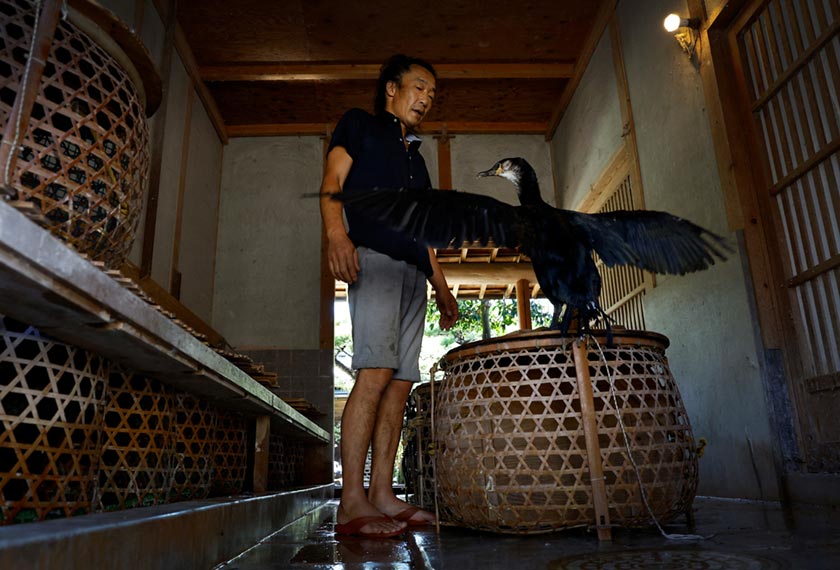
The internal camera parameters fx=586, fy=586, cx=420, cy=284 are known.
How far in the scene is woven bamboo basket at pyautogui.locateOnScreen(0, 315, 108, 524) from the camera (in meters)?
0.93

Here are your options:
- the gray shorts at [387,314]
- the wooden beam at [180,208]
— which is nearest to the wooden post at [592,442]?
the gray shorts at [387,314]

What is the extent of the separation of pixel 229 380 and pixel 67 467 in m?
0.58

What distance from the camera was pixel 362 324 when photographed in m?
1.91

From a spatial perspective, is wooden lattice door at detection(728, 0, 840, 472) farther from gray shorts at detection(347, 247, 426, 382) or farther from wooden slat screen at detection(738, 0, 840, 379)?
gray shorts at detection(347, 247, 426, 382)

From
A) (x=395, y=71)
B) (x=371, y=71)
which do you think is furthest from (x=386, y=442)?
(x=371, y=71)

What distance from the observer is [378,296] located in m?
1.93

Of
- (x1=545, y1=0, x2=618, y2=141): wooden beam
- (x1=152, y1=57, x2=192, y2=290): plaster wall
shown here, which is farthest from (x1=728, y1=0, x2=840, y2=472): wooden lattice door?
(x1=152, y1=57, x2=192, y2=290): plaster wall

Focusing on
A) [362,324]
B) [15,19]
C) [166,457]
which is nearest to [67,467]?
[166,457]

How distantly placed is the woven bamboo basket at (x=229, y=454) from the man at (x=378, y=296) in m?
0.47

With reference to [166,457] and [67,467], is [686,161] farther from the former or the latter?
[67,467]

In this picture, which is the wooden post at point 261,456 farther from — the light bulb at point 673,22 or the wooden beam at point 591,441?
the light bulb at point 673,22

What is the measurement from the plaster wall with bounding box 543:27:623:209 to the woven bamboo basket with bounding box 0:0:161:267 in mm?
3883

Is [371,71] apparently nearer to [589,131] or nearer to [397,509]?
[589,131]

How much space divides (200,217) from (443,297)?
3854 millimetres
